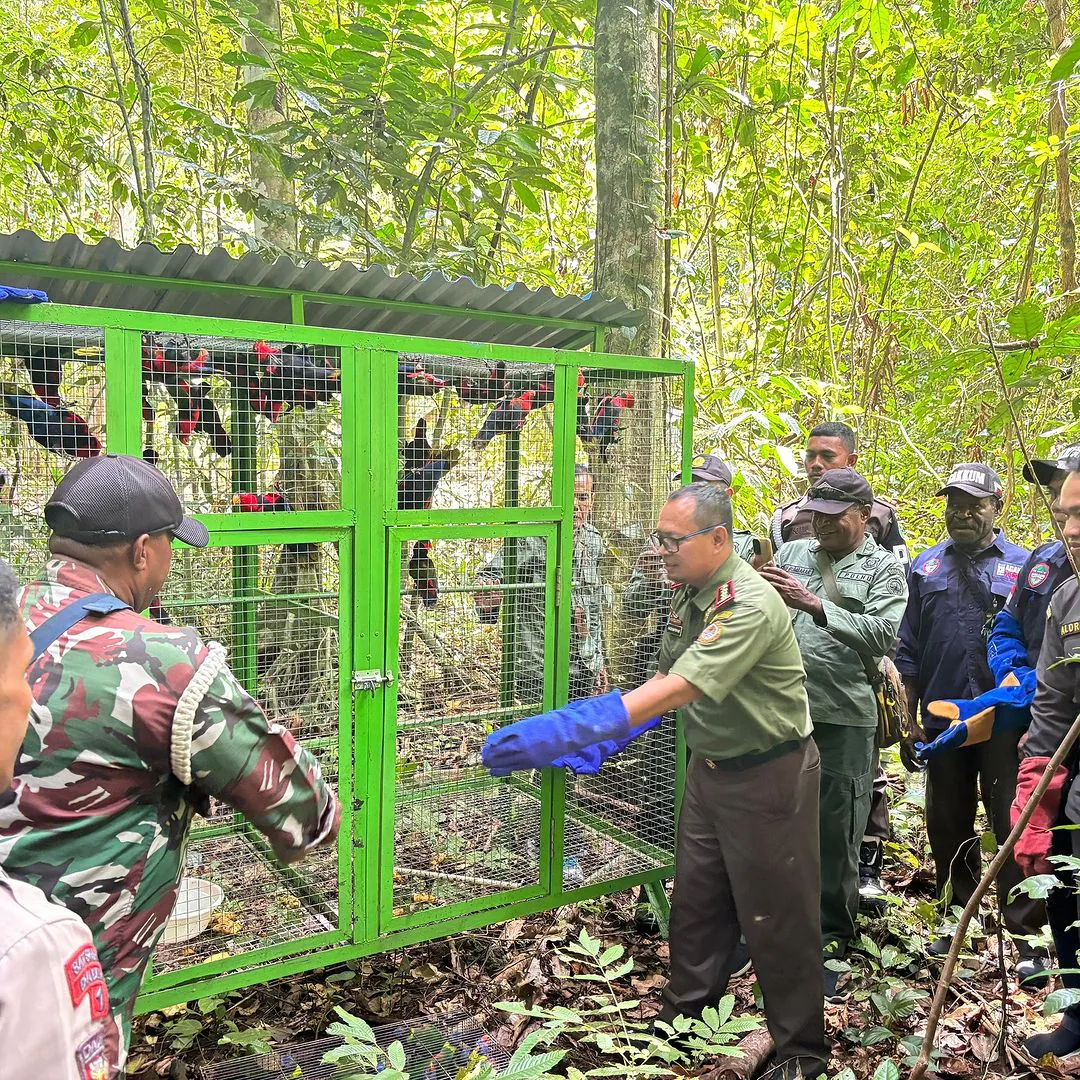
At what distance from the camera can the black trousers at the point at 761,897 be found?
287 centimetres

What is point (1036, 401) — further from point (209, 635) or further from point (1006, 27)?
point (209, 635)

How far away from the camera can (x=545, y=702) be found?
3.33 meters

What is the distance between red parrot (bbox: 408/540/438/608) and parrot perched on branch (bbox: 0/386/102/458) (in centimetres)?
111

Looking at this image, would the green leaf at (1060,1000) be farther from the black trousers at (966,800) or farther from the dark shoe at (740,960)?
the black trousers at (966,800)

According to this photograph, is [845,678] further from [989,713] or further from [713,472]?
[713,472]

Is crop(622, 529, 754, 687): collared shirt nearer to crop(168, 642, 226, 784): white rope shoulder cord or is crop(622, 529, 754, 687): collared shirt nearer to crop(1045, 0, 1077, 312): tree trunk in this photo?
crop(1045, 0, 1077, 312): tree trunk

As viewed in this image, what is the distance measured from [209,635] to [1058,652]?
3347 mm

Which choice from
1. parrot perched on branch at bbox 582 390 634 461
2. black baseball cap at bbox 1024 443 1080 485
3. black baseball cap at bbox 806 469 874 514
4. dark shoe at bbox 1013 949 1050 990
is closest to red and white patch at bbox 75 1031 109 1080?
black baseball cap at bbox 1024 443 1080 485

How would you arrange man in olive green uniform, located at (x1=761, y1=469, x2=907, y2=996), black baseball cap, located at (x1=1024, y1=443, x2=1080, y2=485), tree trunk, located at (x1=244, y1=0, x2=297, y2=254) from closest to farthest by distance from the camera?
black baseball cap, located at (x1=1024, y1=443, x2=1080, y2=485), man in olive green uniform, located at (x1=761, y1=469, x2=907, y2=996), tree trunk, located at (x1=244, y1=0, x2=297, y2=254)

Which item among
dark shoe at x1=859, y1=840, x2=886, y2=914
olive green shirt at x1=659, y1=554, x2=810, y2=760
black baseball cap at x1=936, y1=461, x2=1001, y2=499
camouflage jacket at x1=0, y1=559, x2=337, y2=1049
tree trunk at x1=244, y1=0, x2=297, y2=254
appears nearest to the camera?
camouflage jacket at x1=0, y1=559, x2=337, y2=1049

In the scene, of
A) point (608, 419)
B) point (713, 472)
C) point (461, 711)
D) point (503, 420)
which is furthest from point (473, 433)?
point (713, 472)

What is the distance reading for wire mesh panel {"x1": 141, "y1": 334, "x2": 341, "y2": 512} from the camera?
2.85 m

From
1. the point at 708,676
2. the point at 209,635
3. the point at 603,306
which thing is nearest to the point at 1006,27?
the point at 603,306

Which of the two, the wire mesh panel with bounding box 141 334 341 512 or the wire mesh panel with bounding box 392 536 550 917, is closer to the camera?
the wire mesh panel with bounding box 141 334 341 512
